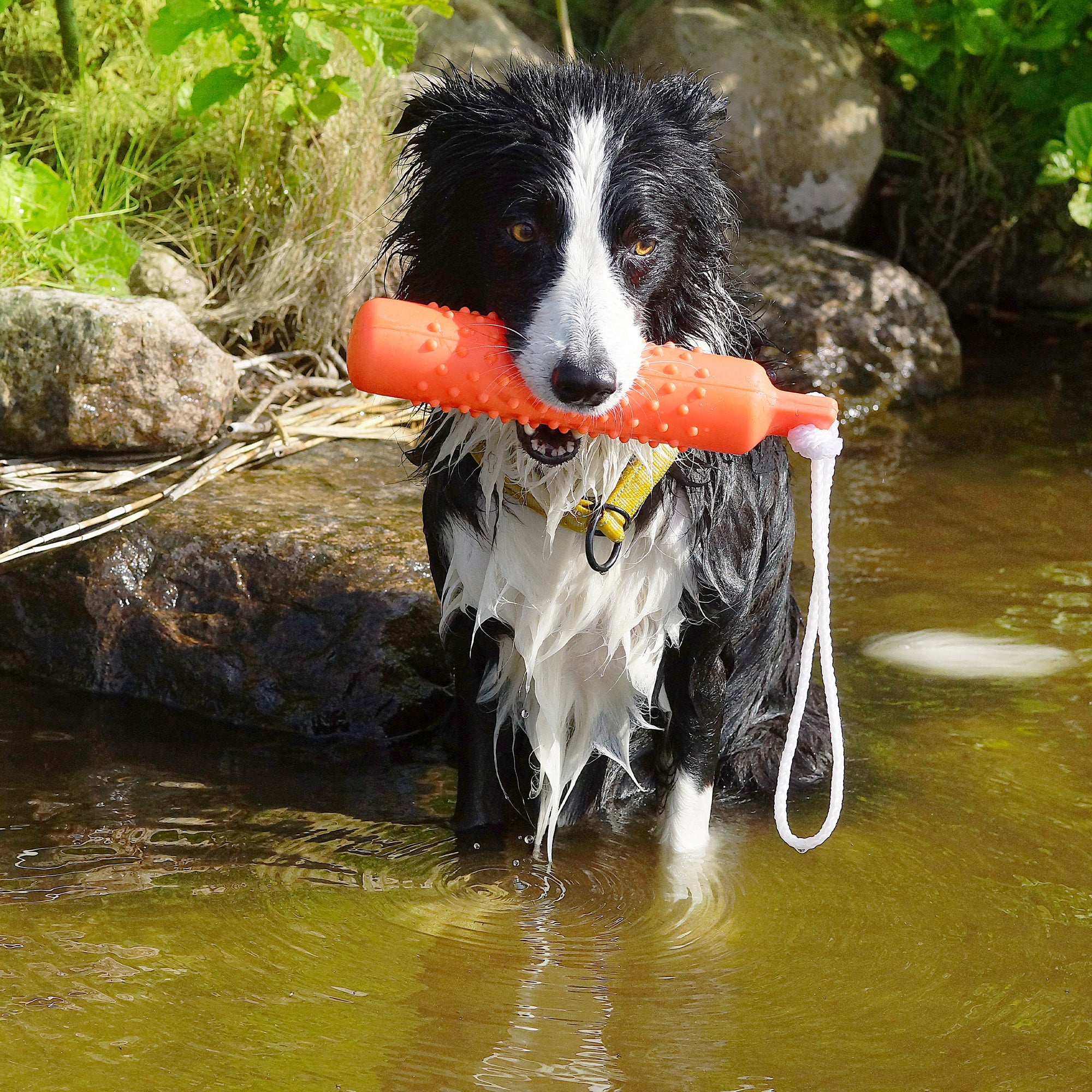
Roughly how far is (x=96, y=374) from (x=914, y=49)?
455 cm

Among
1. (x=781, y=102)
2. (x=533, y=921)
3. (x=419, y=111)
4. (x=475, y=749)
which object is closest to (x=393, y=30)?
(x=419, y=111)

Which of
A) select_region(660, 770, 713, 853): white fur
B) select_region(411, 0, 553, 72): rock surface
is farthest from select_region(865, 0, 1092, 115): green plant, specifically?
select_region(660, 770, 713, 853): white fur

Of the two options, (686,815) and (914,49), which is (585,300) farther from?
(914,49)

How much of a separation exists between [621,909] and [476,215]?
54.5 inches

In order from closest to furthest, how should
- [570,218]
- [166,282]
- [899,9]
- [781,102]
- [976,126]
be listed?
[570,218] → [166,282] → [899,9] → [781,102] → [976,126]

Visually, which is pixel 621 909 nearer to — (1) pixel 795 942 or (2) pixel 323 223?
(1) pixel 795 942

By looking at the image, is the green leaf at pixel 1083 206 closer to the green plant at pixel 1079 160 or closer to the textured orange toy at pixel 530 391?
the green plant at pixel 1079 160

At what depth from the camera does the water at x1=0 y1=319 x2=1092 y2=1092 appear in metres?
2.12

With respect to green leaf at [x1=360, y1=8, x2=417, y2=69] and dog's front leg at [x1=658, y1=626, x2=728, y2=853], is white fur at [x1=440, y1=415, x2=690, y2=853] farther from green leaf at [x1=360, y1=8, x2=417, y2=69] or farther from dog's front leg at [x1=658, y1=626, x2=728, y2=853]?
green leaf at [x1=360, y1=8, x2=417, y2=69]

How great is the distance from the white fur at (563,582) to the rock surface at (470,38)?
397 cm

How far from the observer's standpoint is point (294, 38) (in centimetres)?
414

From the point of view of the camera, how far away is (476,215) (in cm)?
236

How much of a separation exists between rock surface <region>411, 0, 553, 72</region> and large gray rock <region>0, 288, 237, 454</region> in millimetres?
2744

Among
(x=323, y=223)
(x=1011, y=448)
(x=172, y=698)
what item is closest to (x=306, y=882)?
(x=172, y=698)
